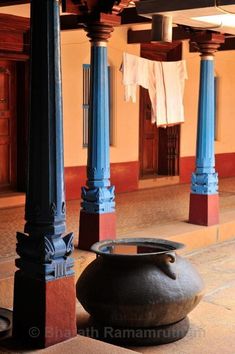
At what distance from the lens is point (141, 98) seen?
12.8m

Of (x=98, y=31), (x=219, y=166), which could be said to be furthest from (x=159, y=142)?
(x=98, y=31)

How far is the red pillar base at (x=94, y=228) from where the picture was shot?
24.8ft

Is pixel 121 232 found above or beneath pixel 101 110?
beneath

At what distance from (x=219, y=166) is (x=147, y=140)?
2252 mm

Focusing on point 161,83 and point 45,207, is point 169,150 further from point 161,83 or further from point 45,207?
point 45,207

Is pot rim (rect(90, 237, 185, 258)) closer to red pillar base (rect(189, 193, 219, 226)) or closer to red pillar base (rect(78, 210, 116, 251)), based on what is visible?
red pillar base (rect(78, 210, 116, 251))

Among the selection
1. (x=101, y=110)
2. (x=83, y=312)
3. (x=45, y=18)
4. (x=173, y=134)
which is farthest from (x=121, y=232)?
(x=173, y=134)

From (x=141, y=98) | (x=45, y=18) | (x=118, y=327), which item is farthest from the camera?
(x=141, y=98)

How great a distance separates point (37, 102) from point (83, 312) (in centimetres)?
255

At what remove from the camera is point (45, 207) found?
14.9ft

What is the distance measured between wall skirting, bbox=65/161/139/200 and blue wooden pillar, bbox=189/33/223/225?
8.13ft

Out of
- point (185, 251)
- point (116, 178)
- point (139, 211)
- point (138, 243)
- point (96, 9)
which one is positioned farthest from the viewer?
point (116, 178)

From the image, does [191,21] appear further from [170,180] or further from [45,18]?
[170,180]

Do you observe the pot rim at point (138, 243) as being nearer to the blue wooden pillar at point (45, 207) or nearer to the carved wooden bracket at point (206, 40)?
the blue wooden pillar at point (45, 207)
